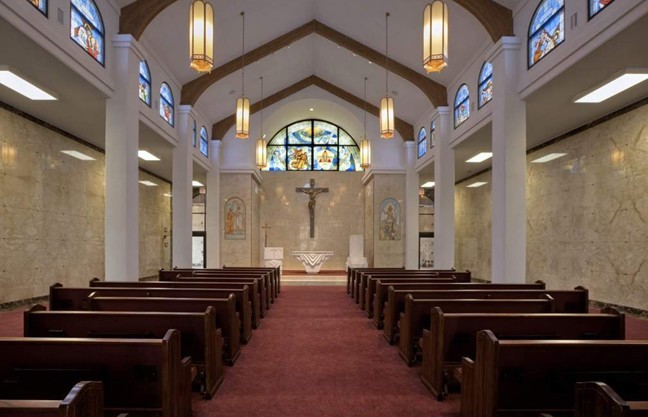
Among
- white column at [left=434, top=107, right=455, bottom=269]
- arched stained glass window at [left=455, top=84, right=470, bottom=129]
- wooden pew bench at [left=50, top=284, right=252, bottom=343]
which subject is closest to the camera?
wooden pew bench at [left=50, top=284, right=252, bottom=343]

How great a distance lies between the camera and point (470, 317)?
11.3ft

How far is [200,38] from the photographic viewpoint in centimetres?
565

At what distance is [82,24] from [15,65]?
3.88ft

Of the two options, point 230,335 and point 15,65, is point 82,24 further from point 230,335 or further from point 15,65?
point 230,335

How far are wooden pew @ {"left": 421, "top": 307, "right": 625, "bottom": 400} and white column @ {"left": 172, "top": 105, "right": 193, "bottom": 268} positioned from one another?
9.63 m

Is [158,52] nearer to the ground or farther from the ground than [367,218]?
farther from the ground

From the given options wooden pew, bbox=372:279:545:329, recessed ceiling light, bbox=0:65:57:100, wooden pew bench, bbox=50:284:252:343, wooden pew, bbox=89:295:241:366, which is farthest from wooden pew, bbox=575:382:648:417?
recessed ceiling light, bbox=0:65:57:100

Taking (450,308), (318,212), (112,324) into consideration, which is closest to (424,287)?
(450,308)

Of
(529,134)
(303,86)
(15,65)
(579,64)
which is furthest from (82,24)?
(303,86)

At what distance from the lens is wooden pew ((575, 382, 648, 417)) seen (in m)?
1.58

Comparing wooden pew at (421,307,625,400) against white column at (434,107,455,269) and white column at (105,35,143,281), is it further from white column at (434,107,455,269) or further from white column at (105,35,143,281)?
white column at (434,107,455,269)

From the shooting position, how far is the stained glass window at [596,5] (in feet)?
18.6

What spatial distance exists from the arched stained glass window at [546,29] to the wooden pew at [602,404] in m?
6.38

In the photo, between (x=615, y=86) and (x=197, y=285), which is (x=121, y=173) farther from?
(x=615, y=86)
